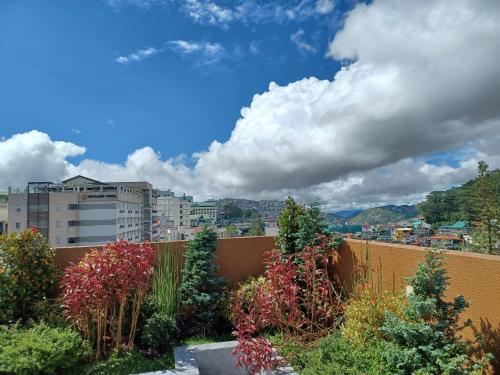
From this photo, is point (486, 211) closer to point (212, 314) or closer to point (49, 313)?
point (212, 314)

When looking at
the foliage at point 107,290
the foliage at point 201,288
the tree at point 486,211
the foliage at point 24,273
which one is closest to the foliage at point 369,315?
the foliage at point 201,288

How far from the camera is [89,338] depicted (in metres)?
3.79

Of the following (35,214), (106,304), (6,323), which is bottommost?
(6,323)

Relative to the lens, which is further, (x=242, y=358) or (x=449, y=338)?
(x=242, y=358)

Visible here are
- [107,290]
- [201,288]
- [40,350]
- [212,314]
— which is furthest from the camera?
[201,288]

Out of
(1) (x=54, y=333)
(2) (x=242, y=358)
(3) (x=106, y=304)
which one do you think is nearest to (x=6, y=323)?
(1) (x=54, y=333)

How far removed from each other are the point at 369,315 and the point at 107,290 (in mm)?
2971

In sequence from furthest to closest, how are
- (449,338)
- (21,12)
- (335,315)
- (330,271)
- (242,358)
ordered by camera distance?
(330,271) < (21,12) < (335,315) < (242,358) < (449,338)

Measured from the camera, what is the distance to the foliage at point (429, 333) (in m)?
2.49

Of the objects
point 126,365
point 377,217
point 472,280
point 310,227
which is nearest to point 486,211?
point 377,217

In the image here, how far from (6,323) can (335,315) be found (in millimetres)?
4158

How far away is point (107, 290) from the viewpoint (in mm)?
3707

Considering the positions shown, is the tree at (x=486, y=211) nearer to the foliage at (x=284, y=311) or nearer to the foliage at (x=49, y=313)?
the foliage at (x=284, y=311)

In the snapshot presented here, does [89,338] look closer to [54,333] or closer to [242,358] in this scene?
[54,333]
